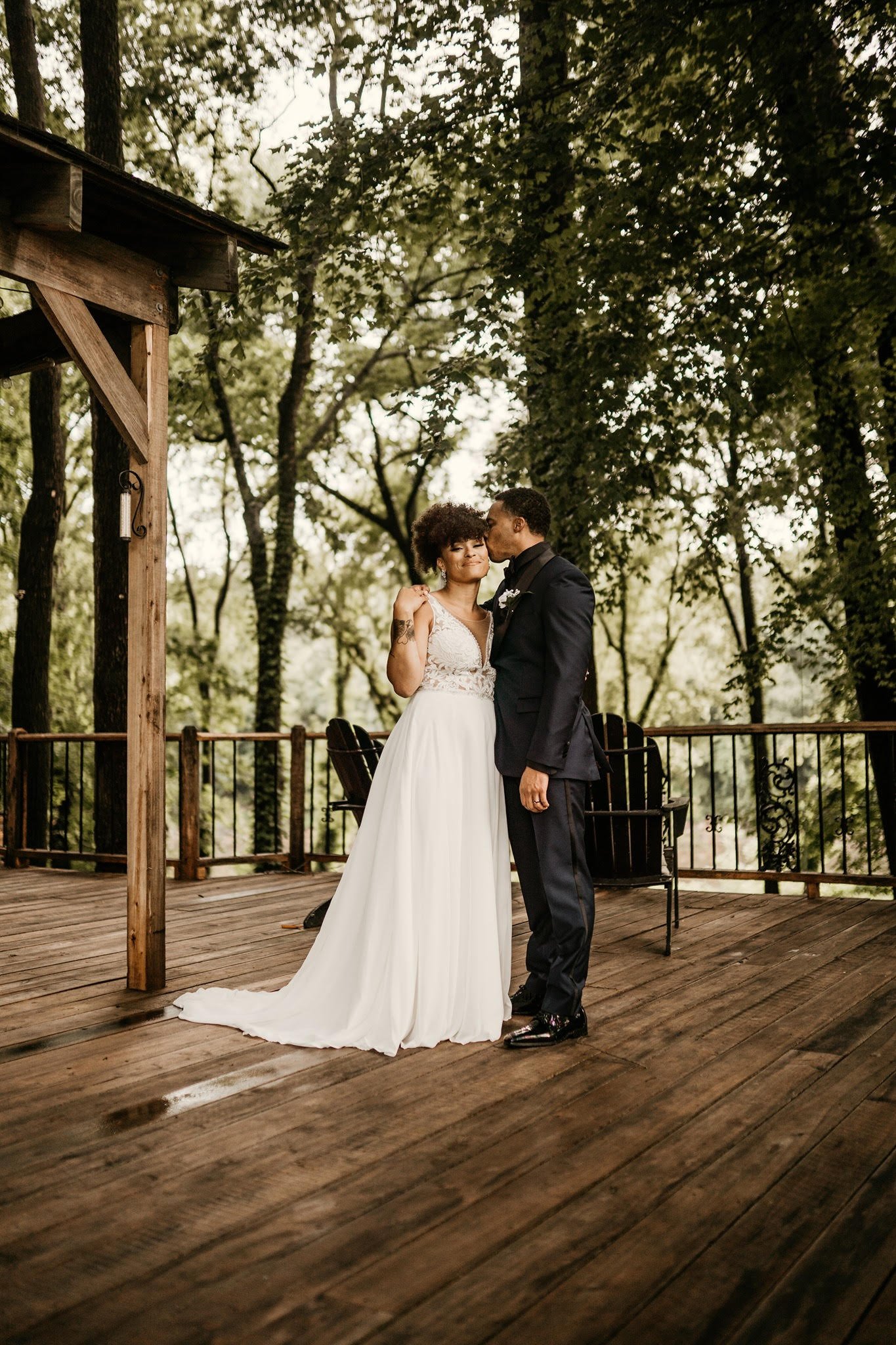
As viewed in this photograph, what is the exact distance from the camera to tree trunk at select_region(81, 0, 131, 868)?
9789 mm

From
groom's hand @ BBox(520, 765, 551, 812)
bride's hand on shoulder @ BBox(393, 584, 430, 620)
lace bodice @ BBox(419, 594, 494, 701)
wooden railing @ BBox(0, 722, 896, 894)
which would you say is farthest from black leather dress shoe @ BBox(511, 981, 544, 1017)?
wooden railing @ BBox(0, 722, 896, 894)

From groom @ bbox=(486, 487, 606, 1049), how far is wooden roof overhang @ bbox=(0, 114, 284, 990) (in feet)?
5.34

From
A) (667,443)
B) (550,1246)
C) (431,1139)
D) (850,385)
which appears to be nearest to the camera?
(550,1246)

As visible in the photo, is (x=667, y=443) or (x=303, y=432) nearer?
(x=667, y=443)

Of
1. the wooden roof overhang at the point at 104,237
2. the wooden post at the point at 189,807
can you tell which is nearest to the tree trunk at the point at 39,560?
the wooden post at the point at 189,807

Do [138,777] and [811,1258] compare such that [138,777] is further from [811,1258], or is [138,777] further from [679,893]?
[679,893]

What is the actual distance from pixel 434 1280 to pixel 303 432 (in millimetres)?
19992

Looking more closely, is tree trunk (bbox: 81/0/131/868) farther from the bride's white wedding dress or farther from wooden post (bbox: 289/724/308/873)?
the bride's white wedding dress

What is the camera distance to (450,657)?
429 centimetres

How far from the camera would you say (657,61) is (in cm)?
803

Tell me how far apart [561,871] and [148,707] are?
6.61 feet

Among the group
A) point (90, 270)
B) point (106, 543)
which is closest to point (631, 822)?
point (90, 270)

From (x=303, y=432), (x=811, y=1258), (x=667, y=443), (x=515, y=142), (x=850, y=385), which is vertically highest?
(x=303, y=432)

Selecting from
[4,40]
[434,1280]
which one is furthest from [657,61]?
[4,40]
